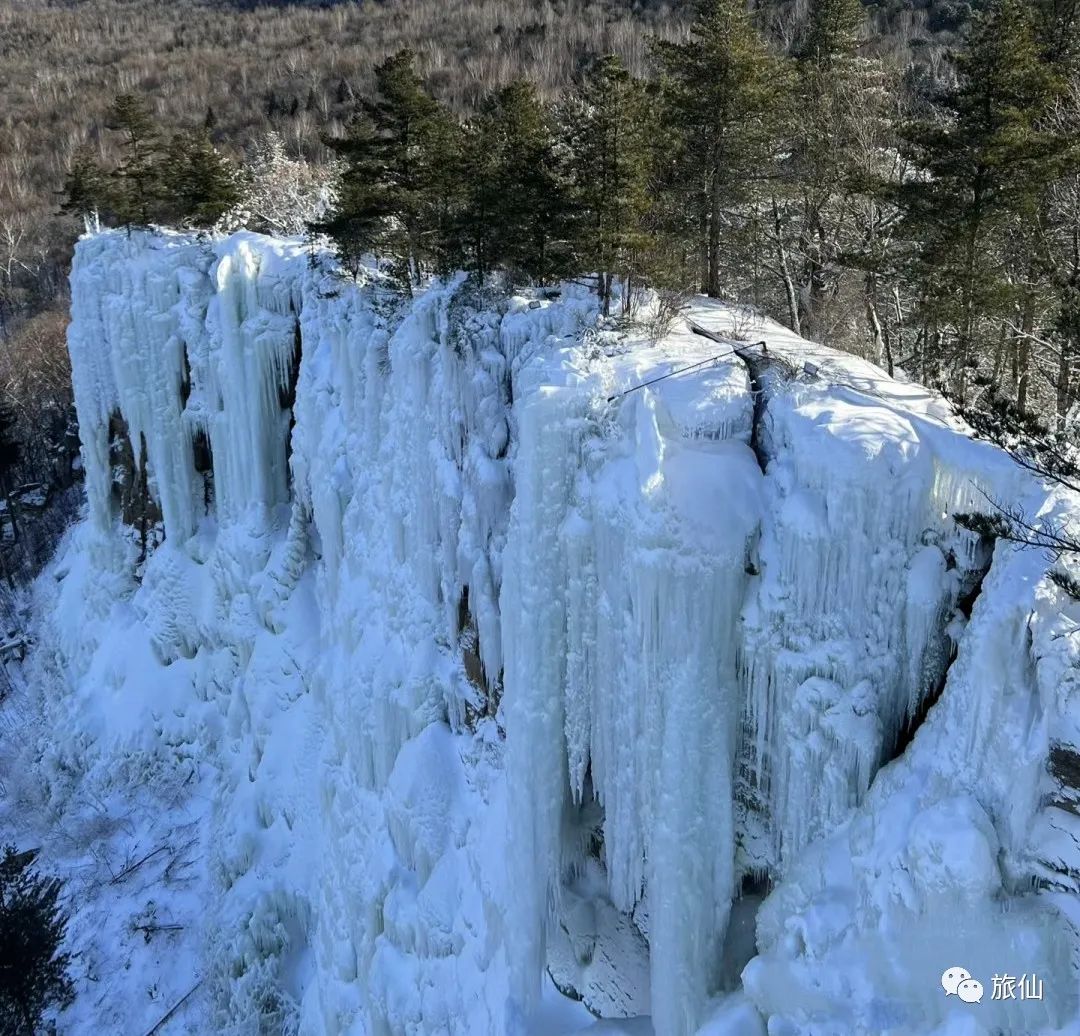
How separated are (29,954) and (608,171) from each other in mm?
16950

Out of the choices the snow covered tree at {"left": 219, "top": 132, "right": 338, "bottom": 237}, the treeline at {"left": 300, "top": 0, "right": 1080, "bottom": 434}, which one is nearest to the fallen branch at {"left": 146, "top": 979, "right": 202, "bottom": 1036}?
the treeline at {"left": 300, "top": 0, "right": 1080, "bottom": 434}

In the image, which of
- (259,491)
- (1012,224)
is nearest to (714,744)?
(1012,224)

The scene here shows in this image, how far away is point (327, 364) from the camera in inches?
614

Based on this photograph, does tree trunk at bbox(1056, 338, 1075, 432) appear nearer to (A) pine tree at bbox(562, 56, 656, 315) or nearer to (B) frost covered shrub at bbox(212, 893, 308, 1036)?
(A) pine tree at bbox(562, 56, 656, 315)

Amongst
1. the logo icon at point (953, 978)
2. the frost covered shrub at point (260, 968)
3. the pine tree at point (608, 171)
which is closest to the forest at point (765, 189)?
the pine tree at point (608, 171)

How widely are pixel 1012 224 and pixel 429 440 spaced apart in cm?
913

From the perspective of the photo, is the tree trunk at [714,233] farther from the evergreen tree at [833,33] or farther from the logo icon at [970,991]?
the logo icon at [970,991]

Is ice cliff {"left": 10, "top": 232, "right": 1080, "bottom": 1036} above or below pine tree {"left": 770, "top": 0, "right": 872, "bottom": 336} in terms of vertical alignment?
below

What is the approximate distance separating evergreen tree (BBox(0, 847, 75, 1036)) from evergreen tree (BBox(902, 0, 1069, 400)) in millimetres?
18364

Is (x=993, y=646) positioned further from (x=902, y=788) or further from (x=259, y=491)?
(x=259, y=491)

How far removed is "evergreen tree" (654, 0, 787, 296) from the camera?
1297 cm

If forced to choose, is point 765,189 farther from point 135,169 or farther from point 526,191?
point 135,169

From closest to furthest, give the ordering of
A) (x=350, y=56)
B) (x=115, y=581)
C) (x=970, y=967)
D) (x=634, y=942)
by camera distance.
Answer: (x=970, y=967) → (x=634, y=942) → (x=115, y=581) → (x=350, y=56)

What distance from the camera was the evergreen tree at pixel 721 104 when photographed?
12969mm
